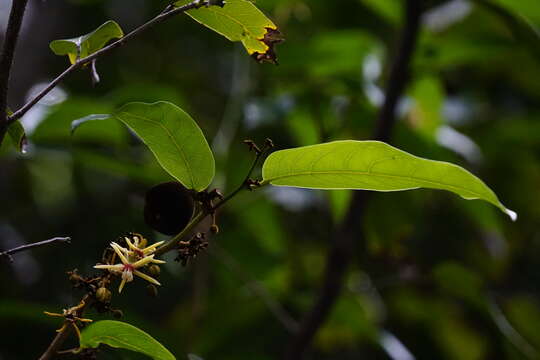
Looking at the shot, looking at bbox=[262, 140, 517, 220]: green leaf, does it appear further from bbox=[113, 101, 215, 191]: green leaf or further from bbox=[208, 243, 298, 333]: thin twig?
bbox=[208, 243, 298, 333]: thin twig

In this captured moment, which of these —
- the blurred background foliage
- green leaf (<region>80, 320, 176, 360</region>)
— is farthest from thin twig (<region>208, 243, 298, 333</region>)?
green leaf (<region>80, 320, 176, 360</region>)

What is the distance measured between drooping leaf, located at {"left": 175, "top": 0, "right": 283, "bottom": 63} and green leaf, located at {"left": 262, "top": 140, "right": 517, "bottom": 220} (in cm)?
9

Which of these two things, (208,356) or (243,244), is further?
(243,244)

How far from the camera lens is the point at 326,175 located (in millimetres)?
490

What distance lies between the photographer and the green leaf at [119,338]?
0.47 m

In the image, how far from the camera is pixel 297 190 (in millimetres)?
1292

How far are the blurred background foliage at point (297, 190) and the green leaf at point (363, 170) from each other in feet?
0.88

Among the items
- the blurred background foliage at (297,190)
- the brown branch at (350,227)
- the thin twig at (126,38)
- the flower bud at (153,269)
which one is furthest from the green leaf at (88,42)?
the brown branch at (350,227)

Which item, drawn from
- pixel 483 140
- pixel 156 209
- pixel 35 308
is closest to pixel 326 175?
pixel 156 209

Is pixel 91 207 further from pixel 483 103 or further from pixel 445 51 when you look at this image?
pixel 483 103

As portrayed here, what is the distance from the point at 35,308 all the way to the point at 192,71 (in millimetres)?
969

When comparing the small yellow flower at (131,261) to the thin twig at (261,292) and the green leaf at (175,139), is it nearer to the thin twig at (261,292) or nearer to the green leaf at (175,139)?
the green leaf at (175,139)

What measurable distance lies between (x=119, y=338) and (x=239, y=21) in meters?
0.23

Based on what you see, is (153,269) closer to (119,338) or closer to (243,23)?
(119,338)
